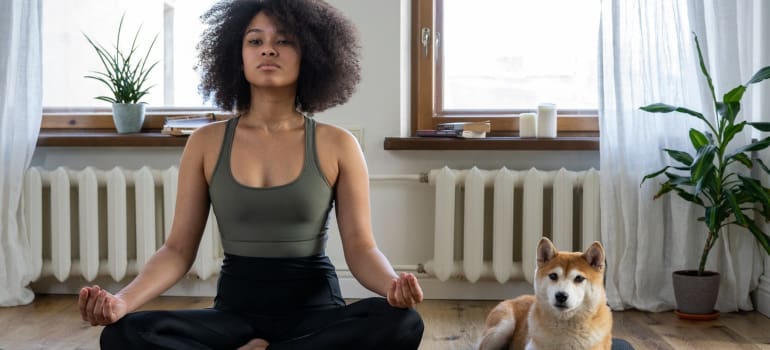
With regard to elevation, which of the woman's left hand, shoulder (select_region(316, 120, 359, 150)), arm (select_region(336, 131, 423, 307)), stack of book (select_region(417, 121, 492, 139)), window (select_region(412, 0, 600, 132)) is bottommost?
the woman's left hand

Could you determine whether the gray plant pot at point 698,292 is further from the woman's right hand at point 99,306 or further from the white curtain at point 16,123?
the white curtain at point 16,123

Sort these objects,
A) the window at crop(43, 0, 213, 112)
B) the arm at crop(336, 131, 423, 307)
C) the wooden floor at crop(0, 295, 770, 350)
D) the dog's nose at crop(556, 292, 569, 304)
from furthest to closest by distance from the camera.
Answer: the window at crop(43, 0, 213, 112) → the wooden floor at crop(0, 295, 770, 350) → the dog's nose at crop(556, 292, 569, 304) → the arm at crop(336, 131, 423, 307)

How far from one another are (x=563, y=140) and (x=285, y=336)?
1870 millimetres

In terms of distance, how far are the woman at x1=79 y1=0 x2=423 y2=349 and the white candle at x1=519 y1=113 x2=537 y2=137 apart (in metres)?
1.46

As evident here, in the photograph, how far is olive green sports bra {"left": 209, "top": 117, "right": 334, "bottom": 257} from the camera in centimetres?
185

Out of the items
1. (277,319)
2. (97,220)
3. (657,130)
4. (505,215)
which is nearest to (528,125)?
(505,215)

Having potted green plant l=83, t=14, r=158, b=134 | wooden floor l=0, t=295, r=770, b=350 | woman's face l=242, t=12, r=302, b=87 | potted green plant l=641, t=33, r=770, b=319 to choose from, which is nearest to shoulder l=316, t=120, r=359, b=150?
woman's face l=242, t=12, r=302, b=87

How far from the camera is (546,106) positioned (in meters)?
3.39

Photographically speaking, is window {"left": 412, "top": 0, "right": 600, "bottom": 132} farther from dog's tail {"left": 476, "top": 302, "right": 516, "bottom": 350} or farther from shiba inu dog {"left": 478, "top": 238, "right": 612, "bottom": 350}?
shiba inu dog {"left": 478, "top": 238, "right": 612, "bottom": 350}

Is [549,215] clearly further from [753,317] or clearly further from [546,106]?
[753,317]

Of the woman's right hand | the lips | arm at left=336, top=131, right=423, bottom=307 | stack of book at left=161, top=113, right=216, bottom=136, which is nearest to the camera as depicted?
the woman's right hand

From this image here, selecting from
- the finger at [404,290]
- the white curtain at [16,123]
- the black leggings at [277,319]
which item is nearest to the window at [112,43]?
the white curtain at [16,123]

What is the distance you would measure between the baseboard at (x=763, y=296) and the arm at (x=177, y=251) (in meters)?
2.18

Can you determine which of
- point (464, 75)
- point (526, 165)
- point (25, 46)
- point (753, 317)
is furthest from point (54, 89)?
point (753, 317)
